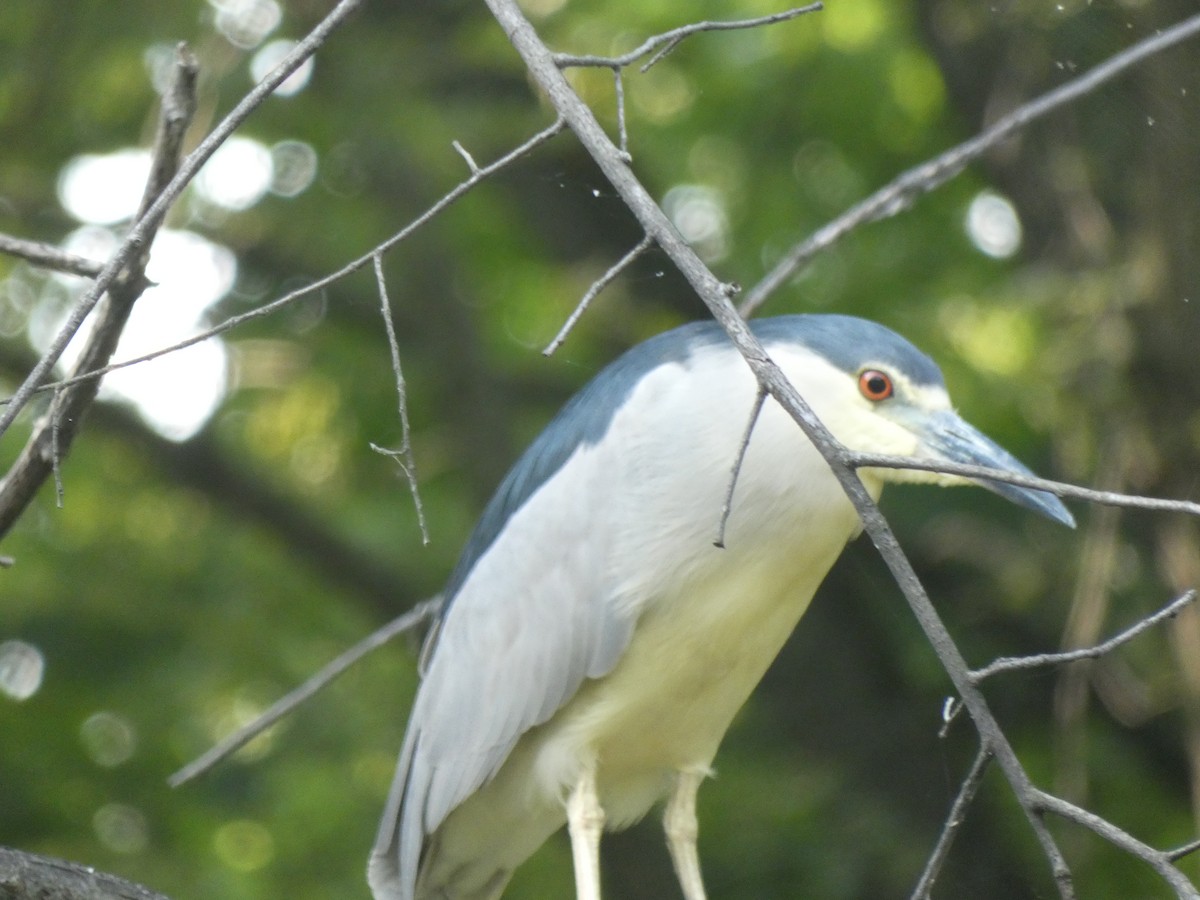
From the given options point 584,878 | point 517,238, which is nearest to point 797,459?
point 584,878

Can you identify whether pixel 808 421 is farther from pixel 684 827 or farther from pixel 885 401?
pixel 684 827

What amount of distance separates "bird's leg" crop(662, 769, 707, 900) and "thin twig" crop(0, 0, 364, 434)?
5.75ft

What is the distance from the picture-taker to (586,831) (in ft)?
9.02

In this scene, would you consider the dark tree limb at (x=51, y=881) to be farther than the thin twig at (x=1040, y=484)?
Yes

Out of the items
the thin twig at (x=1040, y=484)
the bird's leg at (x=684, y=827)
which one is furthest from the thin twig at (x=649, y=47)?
the bird's leg at (x=684, y=827)

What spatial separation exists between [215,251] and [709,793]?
2375mm

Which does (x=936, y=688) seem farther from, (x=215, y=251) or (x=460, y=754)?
(x=215, y=251)

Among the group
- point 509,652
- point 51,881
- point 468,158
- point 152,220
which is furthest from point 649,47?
point 509,652

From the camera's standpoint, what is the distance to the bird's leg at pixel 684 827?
294cm

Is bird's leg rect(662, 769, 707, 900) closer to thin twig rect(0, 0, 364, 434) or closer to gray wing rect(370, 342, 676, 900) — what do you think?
gray wing rect(370, 342, 676, 900)

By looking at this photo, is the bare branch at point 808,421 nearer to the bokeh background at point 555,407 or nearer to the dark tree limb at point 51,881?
the dark tree limb at point 51,881

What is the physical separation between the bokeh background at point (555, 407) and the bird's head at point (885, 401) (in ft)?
4.71

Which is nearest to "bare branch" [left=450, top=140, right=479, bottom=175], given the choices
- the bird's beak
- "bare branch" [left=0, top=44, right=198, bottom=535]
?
"bare branch" [left=0, top=44, right=198, bottom=535]

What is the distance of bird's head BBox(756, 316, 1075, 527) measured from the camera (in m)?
2.54
